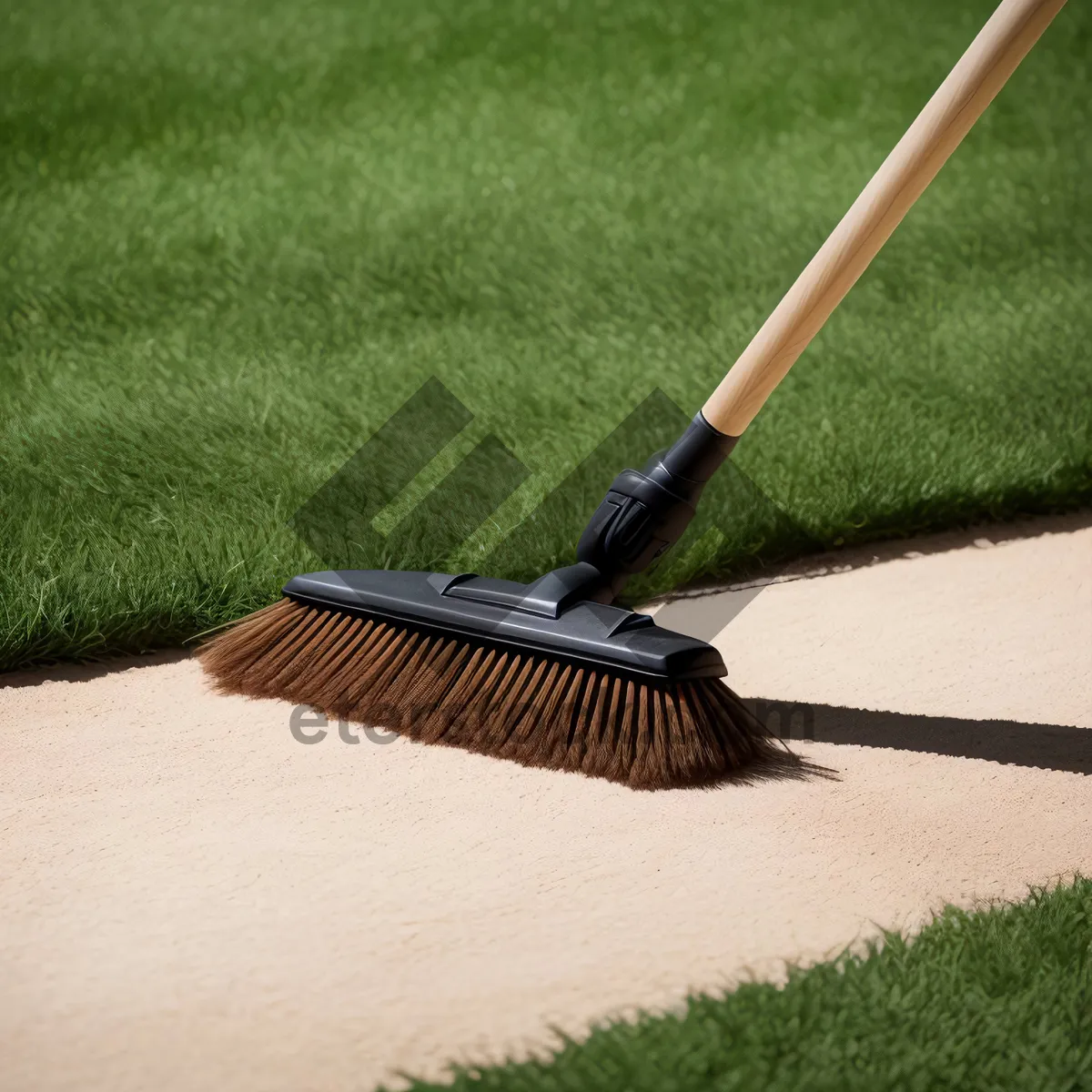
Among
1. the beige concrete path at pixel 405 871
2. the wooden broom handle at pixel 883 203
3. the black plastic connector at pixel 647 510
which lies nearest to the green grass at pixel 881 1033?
the beige concrete path at pixel 405 871

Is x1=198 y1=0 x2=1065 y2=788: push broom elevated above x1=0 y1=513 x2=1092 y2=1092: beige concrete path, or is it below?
above

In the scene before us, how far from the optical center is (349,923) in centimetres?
192

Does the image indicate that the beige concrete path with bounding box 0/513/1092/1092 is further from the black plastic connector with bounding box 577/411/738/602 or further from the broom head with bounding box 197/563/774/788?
the black plastic connector with bounding box 577/411/738/602

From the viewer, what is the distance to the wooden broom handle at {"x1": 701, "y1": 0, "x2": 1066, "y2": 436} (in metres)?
2.52

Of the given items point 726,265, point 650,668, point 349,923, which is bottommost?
point 349,923

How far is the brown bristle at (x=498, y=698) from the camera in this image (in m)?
2.37

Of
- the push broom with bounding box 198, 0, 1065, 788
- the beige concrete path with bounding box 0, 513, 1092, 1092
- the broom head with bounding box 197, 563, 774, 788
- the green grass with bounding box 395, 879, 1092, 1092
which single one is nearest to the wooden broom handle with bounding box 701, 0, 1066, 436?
the push broom with bounding box 198, 0, 1065, 788

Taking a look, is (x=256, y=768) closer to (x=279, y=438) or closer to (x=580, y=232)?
(x=279, y=438)

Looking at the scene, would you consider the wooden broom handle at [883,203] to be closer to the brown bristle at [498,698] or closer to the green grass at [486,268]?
the brown bristle at [498,698]

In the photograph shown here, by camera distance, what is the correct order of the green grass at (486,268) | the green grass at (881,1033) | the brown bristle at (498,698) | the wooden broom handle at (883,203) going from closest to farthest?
the green grass at (881,1033), the brown bristle at (498,698), the wooden broom handle at (883,203), the green grass at (486,268)

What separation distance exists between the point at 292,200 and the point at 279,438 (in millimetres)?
2003

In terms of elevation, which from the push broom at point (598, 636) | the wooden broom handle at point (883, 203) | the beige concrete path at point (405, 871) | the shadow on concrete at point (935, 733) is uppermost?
the wooden broom handle at point (883, 203)

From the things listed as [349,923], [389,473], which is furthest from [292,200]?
[349,923]

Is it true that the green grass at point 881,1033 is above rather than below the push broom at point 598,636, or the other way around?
below
